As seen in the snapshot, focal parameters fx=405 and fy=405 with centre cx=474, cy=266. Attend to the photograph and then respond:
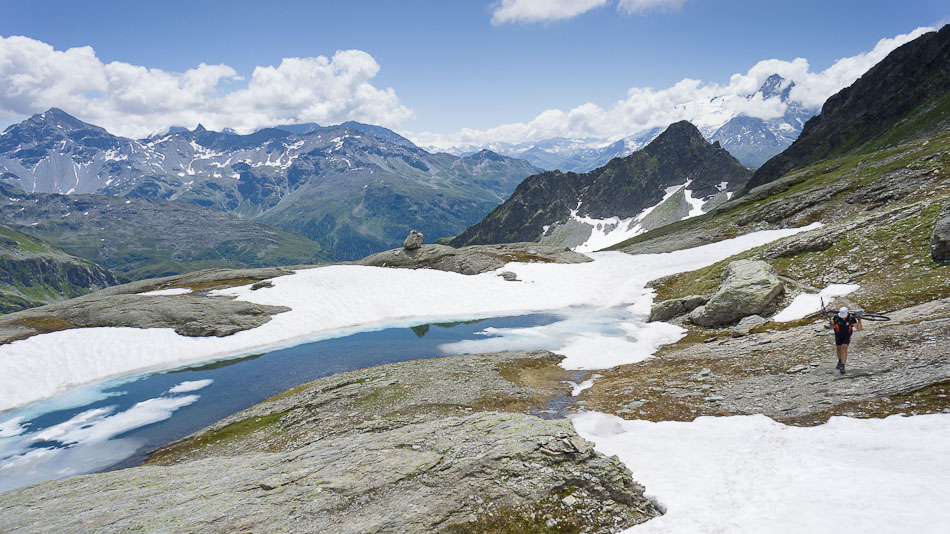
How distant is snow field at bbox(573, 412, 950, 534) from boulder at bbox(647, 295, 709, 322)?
28355 millimetres

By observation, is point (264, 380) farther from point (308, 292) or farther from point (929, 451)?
point (929, 451)

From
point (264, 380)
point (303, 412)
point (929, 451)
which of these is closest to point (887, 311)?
point (929, 451)

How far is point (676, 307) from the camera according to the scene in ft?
146

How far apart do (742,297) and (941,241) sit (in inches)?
499

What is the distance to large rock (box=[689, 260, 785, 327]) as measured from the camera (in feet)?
118

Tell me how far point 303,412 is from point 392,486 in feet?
64.2

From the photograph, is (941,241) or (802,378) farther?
(941,241)

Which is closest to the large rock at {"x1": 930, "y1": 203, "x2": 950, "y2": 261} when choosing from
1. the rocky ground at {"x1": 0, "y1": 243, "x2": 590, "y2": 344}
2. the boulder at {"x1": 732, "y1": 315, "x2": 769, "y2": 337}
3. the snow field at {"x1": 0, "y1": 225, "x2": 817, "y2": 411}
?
the boulder at {"x1": 732, "y1": 315, "x2": 769, "y2": 337}

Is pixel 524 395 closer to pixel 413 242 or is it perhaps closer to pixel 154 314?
pixel 154 314

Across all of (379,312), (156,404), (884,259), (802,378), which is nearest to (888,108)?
(884,259)

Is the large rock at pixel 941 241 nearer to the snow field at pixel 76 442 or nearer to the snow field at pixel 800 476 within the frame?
the snow field at pixel 800 476

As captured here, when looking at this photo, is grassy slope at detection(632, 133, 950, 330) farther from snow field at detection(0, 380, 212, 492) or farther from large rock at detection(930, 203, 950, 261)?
snow field at detection(0, 380, 212, 492)

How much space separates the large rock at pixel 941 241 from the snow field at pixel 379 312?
61.5 ft

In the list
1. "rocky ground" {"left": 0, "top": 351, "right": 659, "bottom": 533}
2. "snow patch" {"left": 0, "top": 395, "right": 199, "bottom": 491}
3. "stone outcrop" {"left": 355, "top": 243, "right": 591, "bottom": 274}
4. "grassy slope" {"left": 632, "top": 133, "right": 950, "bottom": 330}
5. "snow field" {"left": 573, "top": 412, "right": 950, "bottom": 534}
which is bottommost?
"snow patch" {"left": 0, "top": 395, "right": 199, "bottom": 491}
